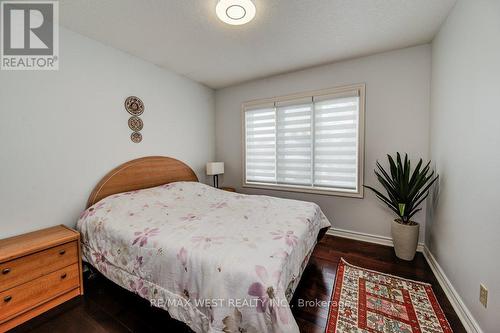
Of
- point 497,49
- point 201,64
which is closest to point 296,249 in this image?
point 497,49

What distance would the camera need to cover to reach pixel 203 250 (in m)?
1.26

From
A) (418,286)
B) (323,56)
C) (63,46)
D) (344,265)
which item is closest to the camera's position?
(418,286)

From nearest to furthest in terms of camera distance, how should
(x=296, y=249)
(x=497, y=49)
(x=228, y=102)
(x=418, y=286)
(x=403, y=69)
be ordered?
(x=497, y=49)
(x=296, y=249)
(x=418, y=286)
(x=403, y=69)
(x=228, y=102)

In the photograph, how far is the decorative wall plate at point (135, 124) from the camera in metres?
2.52

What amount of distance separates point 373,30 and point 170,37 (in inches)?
83.5

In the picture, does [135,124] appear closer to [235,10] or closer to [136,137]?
[136,137]

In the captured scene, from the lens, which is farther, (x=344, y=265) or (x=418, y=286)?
(x=344, y=265)

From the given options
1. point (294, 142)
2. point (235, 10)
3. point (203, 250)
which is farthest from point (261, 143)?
point (203, 250)

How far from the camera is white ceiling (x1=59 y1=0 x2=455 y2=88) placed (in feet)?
5.64

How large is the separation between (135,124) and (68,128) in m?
0.68

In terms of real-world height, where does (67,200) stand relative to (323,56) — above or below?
below

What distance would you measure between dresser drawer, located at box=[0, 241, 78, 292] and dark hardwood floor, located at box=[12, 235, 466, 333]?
1.08 ft

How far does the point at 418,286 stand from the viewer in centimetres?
178

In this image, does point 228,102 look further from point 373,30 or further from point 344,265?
point 344,265
